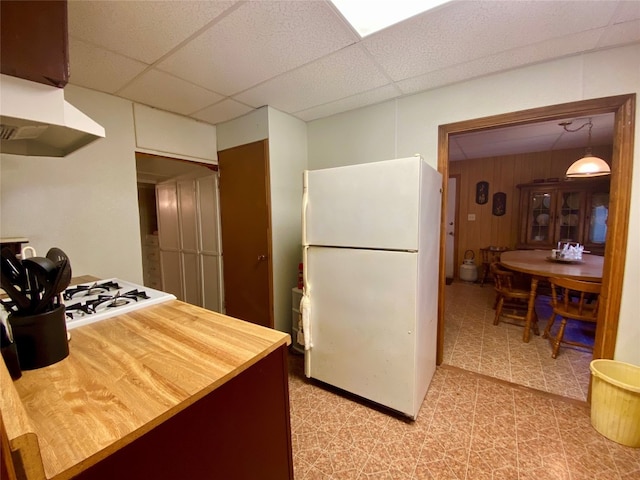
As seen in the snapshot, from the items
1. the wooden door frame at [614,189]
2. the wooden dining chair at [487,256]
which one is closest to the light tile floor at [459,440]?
the wooden door frame at [614,189]

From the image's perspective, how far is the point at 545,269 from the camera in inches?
103

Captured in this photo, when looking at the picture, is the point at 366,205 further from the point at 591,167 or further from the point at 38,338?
the point at 591,167

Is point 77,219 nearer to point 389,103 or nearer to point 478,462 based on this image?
point 389,103

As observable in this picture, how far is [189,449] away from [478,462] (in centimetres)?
151

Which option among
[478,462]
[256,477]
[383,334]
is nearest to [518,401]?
[478,462]

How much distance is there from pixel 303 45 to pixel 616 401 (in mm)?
2611

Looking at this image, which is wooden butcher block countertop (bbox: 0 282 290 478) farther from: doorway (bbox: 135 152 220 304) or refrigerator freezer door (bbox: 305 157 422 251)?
doorway (bbox: 135 152 220 304)

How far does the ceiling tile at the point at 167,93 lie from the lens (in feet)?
6.22

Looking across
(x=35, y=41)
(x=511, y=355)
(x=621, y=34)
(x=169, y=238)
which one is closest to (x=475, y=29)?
(x=621, y=34)

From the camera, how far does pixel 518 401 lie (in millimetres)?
1868

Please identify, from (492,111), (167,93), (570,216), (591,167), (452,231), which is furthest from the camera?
(452,231)

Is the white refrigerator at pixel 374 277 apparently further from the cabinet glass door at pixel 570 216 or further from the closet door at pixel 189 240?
the cabinet glass door at pixel 570 216

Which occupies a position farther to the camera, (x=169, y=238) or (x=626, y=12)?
(x=169, y=238)

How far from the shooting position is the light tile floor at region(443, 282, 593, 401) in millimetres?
2072
